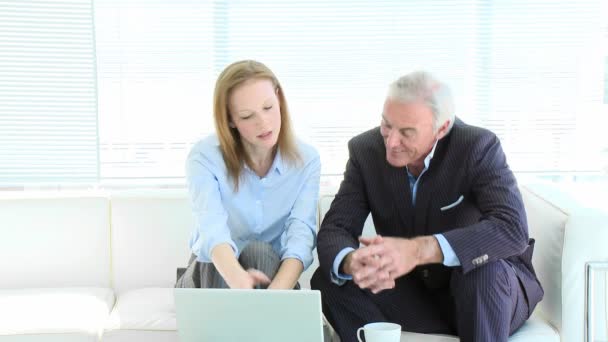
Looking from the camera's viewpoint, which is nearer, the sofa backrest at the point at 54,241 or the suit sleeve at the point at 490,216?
the suit sleeve at the point at 490,216

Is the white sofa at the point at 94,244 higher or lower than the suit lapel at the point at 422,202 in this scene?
lower

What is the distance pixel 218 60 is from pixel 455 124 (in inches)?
58.3

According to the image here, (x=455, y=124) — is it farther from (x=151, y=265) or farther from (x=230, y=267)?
(x=151, y=265)

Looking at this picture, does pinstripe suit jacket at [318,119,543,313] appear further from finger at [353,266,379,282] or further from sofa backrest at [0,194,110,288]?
sofa backrest at [0,194,110,288]

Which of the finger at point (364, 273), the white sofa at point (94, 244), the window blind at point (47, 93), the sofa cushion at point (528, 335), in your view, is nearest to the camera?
the finger at point (364, 273)

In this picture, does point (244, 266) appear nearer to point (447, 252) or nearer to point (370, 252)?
point (370, 252)

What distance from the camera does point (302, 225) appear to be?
279cm

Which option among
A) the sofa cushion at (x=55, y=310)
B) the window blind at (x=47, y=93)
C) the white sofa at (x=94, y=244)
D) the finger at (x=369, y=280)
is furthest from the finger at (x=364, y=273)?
the window blind at (x=47, y=93)

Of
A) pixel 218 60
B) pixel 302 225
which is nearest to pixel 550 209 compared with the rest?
pixel 302 225

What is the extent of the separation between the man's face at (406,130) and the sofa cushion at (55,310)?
1.15 meters

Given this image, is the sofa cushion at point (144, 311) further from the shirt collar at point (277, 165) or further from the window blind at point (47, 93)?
the window blind at point (47, 93)

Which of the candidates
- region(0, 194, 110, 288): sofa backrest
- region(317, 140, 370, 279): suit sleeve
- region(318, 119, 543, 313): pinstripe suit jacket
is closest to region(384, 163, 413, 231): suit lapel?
region(318, 119, 543, 313): pinstripe suit jacket

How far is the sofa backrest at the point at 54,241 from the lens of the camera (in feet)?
10.8

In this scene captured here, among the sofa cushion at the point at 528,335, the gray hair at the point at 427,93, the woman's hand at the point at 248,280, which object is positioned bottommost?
the sofa cushion at the point at 528,335
